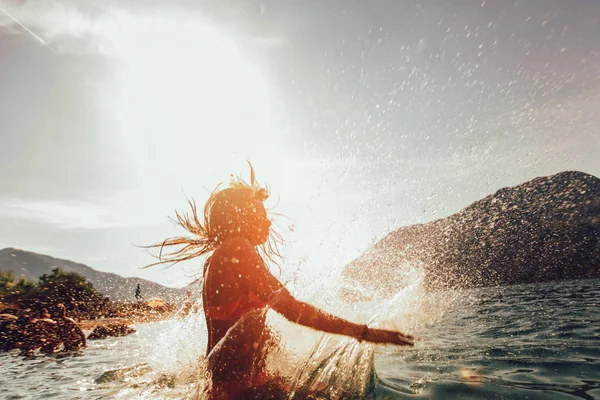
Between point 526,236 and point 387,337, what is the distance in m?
206

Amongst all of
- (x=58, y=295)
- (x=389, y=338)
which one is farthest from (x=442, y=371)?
(x=58, y=295)

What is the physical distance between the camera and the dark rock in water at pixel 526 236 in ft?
427

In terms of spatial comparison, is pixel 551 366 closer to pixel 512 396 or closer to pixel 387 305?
pixel 512 396

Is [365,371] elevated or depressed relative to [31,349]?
elevated

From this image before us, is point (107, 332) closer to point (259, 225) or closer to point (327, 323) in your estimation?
point (259, 225)

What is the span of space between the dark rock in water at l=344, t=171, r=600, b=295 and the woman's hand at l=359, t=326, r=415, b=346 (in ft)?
436

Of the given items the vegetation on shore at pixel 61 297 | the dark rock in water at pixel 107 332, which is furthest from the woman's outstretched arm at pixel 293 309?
the vegetation on shore at pixel 61 297

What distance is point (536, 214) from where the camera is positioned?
174 m

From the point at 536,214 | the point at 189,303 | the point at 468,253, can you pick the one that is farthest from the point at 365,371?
the point at 536,214

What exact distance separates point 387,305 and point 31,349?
1862 cm

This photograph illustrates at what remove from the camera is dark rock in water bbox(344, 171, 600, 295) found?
13012 cm

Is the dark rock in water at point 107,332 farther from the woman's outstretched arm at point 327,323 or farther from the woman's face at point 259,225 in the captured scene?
the woman's outstretched arm at point 327,323

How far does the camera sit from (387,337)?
2.52 m

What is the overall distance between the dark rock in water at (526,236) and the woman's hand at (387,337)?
132928 millimetres
